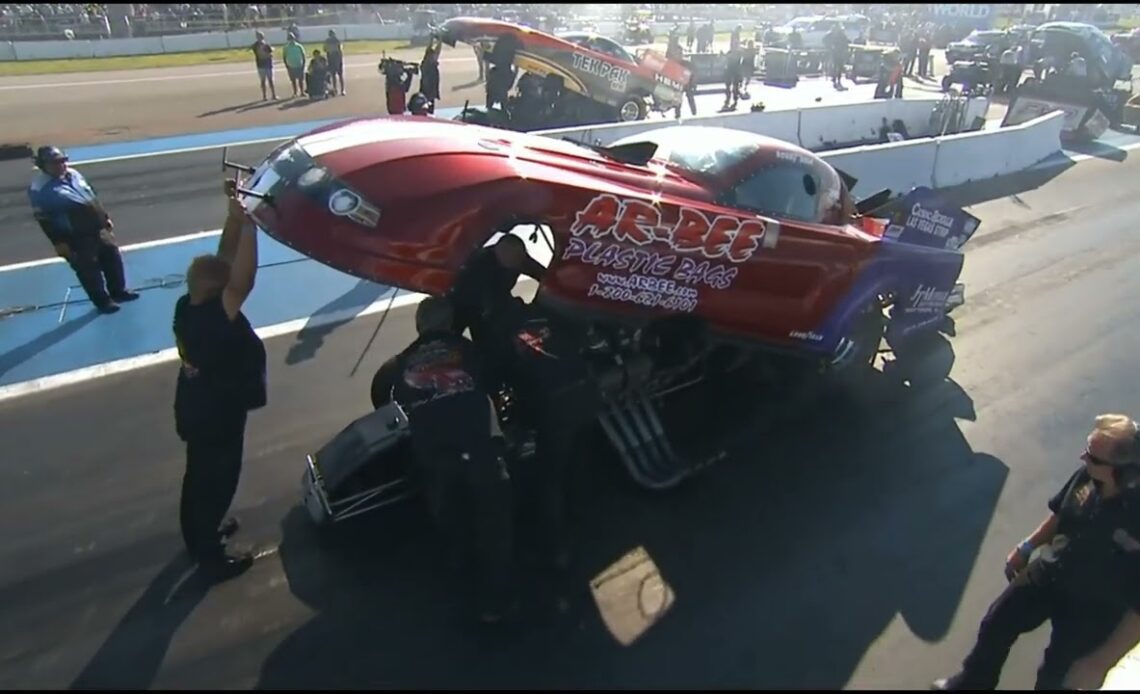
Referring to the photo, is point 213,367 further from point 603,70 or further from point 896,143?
point 603,70

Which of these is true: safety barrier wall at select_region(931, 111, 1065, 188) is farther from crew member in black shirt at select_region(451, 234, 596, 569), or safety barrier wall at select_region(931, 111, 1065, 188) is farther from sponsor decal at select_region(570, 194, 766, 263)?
crew member in black shirt at select_region(451, 234, 596, 569)

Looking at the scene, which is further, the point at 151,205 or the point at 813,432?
the point at 151,205

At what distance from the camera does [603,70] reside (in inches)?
652

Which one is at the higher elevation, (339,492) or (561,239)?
(561,239)

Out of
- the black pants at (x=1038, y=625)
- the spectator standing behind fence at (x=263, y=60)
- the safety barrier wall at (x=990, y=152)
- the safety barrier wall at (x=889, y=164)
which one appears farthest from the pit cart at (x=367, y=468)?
the spectator standing behind fence at (x=263, y=60)

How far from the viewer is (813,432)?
5.87 m

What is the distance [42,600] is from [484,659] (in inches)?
91.0

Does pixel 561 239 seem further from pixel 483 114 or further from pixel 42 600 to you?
pixel 483 114

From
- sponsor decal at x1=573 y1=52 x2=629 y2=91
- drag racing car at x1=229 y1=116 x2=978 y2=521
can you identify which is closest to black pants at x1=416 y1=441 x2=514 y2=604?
drag racing car at x1=229 y1=116 x2=978 y2=521

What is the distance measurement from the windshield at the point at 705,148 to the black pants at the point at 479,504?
2.58 m

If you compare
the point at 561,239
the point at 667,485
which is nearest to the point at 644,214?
the point at 561,239

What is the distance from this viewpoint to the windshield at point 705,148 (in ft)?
17.8

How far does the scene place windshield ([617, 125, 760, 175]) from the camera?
214 inches

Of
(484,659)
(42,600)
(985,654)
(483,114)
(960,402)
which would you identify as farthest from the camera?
(483,114)
